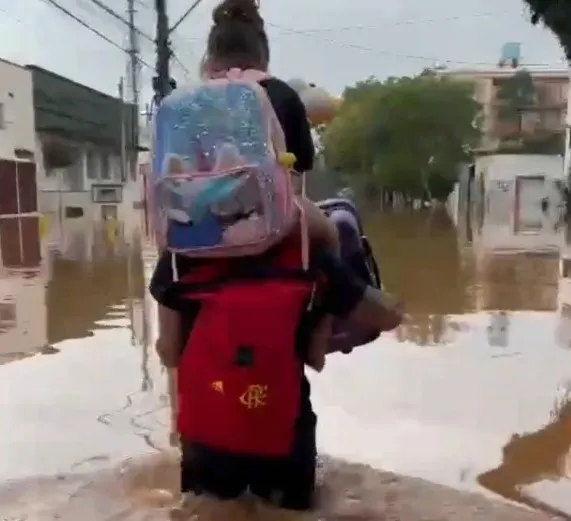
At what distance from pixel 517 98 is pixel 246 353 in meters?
18.3

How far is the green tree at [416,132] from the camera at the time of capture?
18.1 metres

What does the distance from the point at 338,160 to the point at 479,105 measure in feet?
18.9

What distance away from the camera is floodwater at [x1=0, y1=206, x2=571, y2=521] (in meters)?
3.08

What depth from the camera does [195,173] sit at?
75.2 inches

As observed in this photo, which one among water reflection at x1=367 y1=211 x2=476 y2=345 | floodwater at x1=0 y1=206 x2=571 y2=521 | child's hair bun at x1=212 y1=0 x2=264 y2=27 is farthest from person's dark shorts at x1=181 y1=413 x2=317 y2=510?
water reflection at x1=367 y1=211 x2=476 y2=345

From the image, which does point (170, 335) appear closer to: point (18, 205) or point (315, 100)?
point (315, 100)

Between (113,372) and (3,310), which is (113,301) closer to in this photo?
(3,310)

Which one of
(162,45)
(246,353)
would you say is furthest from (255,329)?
(162,45)

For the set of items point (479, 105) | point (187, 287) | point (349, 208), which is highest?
point (479, 105)

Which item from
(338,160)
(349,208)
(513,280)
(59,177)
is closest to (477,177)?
(338,160)

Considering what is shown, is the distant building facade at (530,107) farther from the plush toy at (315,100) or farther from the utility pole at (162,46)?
the plush toy at (315,100)

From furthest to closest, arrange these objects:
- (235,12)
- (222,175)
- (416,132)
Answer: (416,132) < (235,12) < (222,175)

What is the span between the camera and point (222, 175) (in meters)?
1.89

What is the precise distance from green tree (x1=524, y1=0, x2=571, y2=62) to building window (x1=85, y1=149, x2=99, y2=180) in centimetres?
831
